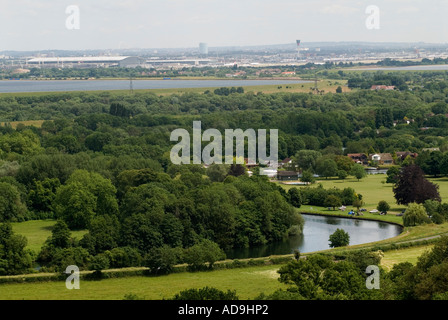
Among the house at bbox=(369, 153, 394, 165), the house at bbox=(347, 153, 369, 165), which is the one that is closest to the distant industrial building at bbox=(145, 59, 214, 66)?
the house at bbox=(347, 153, 369, 165)

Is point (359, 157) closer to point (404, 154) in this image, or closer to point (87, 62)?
point (404, 154)

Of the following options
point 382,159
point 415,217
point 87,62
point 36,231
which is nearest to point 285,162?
point 382,159

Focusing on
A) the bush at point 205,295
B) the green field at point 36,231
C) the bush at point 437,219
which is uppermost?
the bush at point 205,295

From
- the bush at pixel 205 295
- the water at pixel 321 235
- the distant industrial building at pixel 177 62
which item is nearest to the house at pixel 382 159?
the water at pixel 321 235

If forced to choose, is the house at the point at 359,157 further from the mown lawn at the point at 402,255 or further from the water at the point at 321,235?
the mown lawn at the point at 402,255

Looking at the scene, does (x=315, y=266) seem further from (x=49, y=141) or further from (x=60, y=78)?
(x=60, y=78)

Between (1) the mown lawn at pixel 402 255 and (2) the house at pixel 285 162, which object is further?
(2) the house at pixel 285 162
